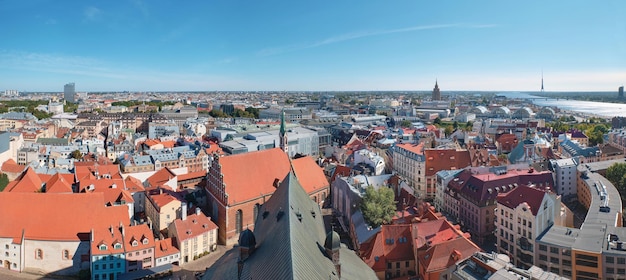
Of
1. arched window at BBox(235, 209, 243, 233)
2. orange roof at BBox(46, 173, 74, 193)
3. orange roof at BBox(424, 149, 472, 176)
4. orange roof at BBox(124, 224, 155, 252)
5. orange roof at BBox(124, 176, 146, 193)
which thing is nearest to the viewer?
orange roof at BBox(124, 224, 155, 252)

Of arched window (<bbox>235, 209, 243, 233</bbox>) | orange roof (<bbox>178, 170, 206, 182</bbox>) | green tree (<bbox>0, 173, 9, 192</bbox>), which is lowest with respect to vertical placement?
arched window (<bbox>235, 209, 243, 233</bbox>)

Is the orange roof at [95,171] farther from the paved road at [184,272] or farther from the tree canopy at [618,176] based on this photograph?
the tree canopy at [618,176]

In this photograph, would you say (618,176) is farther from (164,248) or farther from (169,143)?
(169,143)

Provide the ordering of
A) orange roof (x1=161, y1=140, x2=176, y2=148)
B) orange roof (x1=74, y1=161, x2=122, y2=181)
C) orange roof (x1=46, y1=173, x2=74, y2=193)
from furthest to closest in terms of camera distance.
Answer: orange roof (x1=161, y1=140, x2=176, y2=148)
orange roof (x1=74, y1=161, x2=122, y2=181)
orange roof (x1=46, y1=173, x2=74, y2=193)

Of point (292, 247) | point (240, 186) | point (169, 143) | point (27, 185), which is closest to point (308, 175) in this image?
point (240, 186)

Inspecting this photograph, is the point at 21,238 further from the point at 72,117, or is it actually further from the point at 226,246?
the point at 72,117

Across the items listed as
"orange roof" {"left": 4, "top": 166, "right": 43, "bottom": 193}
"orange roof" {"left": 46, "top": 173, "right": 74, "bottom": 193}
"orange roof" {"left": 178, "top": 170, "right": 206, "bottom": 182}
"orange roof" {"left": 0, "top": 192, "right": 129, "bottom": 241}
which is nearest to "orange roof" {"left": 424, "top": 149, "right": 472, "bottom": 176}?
"orange roof" {"left": 178, "top": 170, "right": 206, "bottom": 182}

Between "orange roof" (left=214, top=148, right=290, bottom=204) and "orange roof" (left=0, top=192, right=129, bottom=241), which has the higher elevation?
"orange roof" (left=214, top=148, right=290, bottom=204)

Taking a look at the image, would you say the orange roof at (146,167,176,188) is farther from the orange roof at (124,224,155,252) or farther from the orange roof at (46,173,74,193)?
the orange roof at (124,224,155,252)
